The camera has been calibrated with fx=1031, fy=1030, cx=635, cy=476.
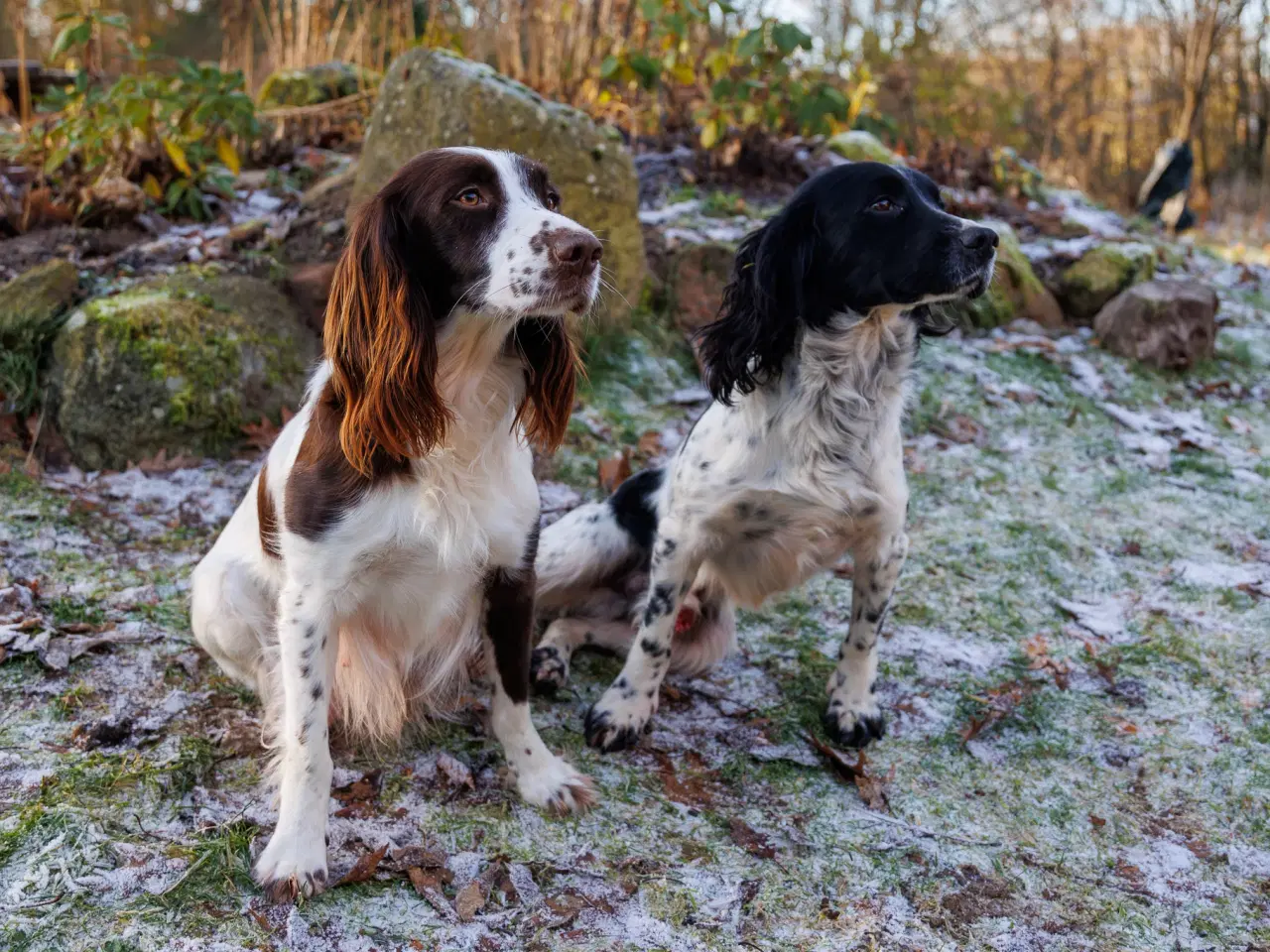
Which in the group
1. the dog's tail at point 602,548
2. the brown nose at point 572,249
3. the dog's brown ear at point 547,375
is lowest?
the dog's tail at point 602,548

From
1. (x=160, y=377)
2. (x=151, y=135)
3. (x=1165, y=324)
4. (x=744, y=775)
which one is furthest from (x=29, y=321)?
(x=1165, y=324)

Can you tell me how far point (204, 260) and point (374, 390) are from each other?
3153 millimetres

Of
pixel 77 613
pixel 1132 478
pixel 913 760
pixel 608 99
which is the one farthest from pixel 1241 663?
pixel 608 99

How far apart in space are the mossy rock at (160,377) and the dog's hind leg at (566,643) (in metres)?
1.59

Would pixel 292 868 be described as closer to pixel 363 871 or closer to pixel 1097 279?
pixel 363 871

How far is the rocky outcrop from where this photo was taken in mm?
5871

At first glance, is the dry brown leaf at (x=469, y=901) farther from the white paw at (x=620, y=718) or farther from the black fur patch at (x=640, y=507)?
the black fur patch at (x=640, y=507)

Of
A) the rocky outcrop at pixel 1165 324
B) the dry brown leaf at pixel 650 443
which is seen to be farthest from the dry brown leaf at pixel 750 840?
the rocky outcrop at pixel 1165 324

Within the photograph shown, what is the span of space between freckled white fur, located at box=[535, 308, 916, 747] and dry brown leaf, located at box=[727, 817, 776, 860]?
1.45ft

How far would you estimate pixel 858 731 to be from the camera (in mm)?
2885

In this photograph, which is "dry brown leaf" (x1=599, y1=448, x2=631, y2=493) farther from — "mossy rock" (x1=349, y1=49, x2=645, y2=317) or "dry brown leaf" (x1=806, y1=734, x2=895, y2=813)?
"dry brown leaf" (x1=806, y1=734, x2=895, y2=813)

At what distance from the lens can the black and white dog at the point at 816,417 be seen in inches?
105

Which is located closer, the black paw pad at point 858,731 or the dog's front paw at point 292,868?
the dog's front paw at point 292,868

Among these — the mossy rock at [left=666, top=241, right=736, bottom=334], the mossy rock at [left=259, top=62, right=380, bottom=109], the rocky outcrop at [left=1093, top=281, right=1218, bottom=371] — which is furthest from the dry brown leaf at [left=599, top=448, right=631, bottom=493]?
the mossy rock at [left=259, top=62, right=380, bottom=109]
